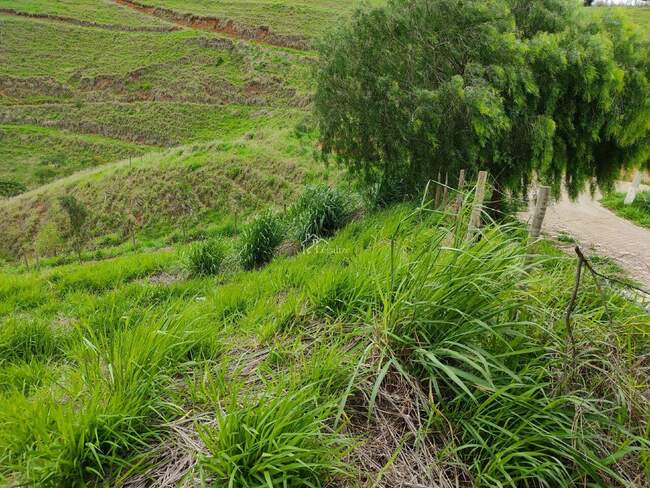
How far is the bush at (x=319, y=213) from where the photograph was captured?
9.60 meters

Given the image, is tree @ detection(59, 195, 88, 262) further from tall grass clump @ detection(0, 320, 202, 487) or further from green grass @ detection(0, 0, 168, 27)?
green grass @ detection(0, 0, 168, 27)

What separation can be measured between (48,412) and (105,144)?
37331 millimetres

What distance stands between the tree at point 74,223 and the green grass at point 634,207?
67.4 ft

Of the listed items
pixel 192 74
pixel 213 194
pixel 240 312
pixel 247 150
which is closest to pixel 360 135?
pixel 240 312

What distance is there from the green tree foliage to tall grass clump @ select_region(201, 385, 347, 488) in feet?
24.5

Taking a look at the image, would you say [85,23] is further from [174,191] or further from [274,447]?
[274,447]

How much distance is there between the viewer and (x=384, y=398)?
2217mm

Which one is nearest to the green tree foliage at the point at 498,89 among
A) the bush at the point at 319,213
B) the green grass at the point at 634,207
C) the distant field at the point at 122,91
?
the bush at the point at 319,213

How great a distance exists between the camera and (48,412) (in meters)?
1.98

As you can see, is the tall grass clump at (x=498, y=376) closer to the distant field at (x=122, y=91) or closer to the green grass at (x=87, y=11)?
the distant field at (x=122, y=91)

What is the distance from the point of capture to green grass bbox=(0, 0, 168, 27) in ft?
177

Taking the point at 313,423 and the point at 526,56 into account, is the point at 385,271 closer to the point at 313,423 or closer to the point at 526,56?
the point at 313,423

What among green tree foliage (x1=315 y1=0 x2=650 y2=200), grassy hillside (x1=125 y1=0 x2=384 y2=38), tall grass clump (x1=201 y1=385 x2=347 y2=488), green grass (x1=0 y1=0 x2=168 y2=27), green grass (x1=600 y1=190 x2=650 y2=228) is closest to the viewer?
tall grass clump (x1=201 y1=385 x2=347 y2=488)

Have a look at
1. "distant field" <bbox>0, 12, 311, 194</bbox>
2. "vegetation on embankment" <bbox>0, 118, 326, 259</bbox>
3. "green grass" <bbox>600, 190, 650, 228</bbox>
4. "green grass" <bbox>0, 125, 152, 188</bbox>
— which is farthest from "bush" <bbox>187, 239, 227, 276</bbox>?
"green grass" <bbox>0, 125, 152, 188</bbox>
